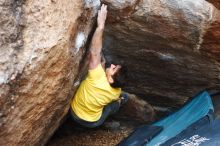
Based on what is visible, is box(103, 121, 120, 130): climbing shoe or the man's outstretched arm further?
box(103, 121, 120, 130): climbing shoe


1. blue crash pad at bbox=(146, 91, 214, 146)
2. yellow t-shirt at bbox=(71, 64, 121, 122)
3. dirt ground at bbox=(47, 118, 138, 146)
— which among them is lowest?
dirt ground at bbox=(47, 118, 138, 146)

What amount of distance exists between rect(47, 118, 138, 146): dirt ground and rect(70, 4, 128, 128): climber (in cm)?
105

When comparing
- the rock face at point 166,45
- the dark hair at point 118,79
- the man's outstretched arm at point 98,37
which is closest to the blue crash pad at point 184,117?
the rock face at point 166,45

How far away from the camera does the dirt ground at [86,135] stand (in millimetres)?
6180

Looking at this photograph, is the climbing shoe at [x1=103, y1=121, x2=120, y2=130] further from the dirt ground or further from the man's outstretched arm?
the man's outstretched arm

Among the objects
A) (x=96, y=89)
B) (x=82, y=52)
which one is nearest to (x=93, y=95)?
(x=96, y=89)

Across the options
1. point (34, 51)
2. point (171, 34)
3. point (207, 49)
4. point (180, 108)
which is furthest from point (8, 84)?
point (180, 108)

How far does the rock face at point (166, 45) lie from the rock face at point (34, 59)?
33.2 inches

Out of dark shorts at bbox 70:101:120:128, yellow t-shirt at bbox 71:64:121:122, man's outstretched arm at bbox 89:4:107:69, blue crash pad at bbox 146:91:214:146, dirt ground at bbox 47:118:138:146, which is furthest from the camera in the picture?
dirt ground at bbox 47:118:138:146

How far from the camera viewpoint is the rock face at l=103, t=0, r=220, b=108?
4898 millimetres

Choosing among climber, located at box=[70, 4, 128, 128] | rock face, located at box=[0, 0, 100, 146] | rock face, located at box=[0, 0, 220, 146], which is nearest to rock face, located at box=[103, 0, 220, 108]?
rock face, located at box=[0, 0, 220, 146]

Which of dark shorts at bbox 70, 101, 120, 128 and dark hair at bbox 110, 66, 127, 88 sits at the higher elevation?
dark hair at bbox 110, 66, 127, 88

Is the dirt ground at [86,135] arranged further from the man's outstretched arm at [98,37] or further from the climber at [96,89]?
the man's outstretched arm at [98,37]

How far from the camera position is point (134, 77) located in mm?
5996
